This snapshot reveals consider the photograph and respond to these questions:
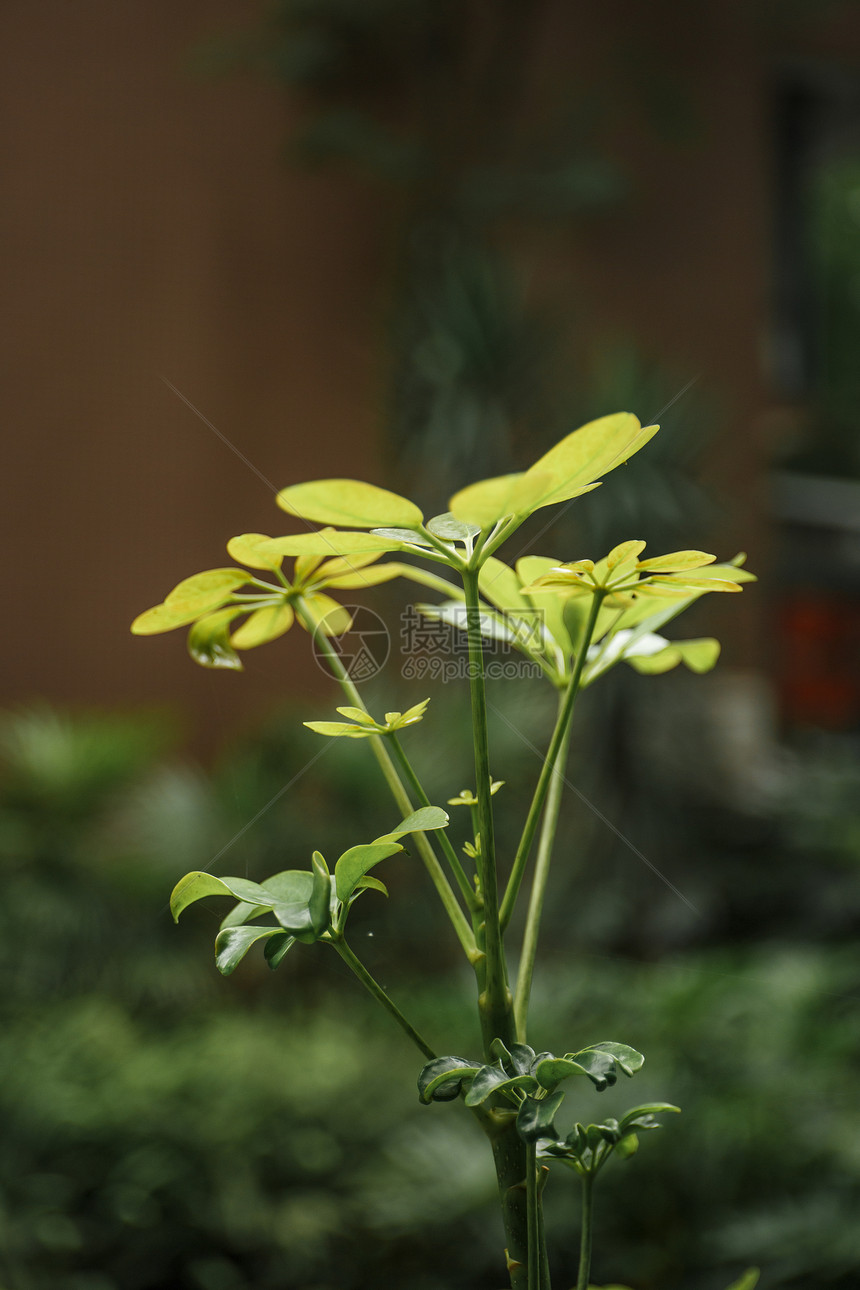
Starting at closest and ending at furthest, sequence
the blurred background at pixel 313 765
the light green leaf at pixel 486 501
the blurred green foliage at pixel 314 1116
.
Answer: the light green leaf at pixel 486 501 → the blurred background at pixel 313 765 → the blurred green foliage at pixel 314 1116

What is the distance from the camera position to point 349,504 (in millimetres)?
125

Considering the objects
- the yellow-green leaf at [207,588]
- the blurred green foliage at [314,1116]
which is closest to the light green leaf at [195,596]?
the yellow-green leaf at [207,588]

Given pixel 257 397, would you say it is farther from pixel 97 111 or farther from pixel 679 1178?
pixel 679 1178

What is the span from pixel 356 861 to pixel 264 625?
0.06m

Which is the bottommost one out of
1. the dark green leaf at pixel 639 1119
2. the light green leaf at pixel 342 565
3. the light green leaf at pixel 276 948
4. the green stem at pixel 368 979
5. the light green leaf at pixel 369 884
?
the dark green leaf at pixel 639 1119

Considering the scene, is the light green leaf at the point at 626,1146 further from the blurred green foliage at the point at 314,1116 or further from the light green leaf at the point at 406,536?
the blurred green foliage at the point at 314,1116

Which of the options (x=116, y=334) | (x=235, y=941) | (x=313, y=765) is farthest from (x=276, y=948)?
(x=116, y=334)

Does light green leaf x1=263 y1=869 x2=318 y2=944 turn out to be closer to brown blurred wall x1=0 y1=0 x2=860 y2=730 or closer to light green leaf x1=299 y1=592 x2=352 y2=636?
light green leaf x1=299 y1=592 x2=352 y2=636

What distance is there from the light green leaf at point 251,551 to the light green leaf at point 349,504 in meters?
0.02

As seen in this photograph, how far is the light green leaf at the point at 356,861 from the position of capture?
0.43 feet

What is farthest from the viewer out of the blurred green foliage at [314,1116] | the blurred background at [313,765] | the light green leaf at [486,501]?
the blurred green foliage at [314,1116]

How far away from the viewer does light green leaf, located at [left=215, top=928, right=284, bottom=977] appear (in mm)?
133

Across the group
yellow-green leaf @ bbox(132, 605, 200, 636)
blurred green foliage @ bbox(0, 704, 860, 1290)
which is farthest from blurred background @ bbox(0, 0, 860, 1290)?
yellow-green leaf @ bbox(132, 605, 200, 636)

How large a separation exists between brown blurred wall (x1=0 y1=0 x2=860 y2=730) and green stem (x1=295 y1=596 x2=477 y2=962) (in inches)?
5.6
